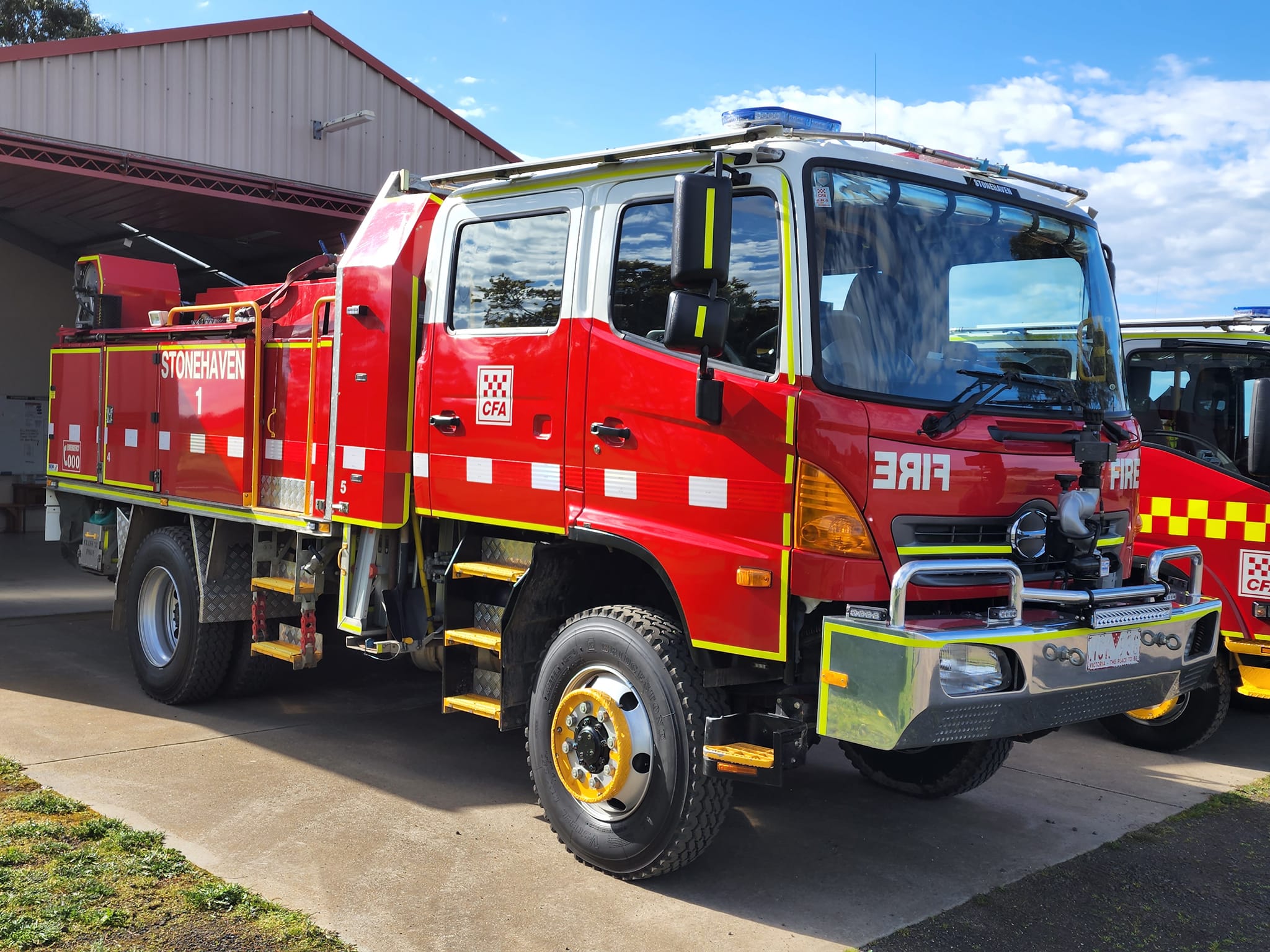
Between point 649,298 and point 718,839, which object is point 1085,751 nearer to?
point 718,839

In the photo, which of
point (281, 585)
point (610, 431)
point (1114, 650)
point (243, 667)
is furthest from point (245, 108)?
point (1114, 650)

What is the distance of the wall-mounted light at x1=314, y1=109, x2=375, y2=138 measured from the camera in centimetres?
1316

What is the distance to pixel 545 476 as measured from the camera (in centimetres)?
468

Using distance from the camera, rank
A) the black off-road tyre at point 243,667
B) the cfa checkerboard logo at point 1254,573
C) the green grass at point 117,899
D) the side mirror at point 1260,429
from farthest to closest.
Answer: the black off-road tyre at point 243,667 < the cfa checkerboard logo at point 1254,573 < the side mirror at point 1260,429 < the green grass at point 117,899

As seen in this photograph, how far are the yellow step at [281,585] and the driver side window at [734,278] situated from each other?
2561 mm

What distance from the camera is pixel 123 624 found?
7309 millimetres

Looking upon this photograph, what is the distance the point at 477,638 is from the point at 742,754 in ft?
5.08

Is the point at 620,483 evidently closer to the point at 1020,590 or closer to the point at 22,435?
the point at 1020,590

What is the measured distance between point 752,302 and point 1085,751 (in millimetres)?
4154

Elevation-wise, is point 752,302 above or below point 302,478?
above

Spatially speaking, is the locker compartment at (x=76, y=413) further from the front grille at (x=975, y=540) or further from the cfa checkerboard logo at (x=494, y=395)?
the front grille at (x=975, y=540)

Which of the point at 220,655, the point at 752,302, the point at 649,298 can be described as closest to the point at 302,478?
the point at 220,655

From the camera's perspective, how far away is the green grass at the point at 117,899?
3.68 m

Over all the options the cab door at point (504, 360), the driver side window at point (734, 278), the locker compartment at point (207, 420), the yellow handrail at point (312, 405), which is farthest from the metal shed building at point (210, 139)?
the driver side window at point (734, 278)
